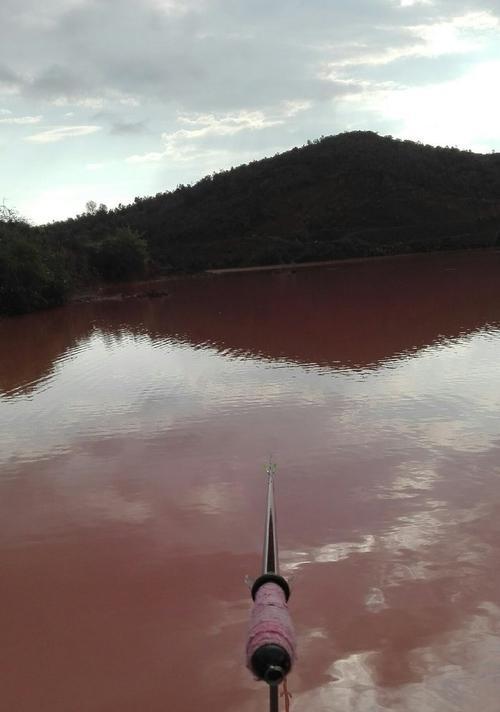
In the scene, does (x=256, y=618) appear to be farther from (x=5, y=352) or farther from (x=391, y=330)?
(x=5, y=352)

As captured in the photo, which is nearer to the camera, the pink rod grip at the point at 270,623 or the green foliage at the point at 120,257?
the pink rod grip at the point at 270,623

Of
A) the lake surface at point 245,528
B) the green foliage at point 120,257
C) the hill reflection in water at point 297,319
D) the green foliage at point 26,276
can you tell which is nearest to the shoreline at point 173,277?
the green foliage at point 120,257

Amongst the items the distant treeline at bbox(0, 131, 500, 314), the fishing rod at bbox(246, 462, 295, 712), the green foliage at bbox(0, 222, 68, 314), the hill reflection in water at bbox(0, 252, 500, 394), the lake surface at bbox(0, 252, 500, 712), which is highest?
the distant treeline at bbox(0, 131, 500, 314)

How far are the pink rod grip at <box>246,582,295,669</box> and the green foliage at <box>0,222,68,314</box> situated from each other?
95.0ft

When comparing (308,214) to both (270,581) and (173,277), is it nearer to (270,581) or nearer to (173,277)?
(173,277)

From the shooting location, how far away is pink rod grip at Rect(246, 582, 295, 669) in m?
2.37

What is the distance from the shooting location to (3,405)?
40.3ft

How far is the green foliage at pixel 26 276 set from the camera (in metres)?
29.2

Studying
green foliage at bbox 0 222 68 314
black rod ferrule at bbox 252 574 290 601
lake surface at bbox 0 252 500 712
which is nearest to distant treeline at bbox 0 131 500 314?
green foliage at bbox 0 222 68 314

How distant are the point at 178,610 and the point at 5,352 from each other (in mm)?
15770

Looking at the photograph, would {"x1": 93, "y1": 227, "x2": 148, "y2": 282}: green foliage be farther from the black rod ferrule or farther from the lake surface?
the black rod ferrule

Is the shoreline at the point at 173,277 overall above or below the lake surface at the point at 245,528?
above

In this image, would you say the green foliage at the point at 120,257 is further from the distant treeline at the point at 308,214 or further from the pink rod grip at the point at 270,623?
the pink rod grip at the point at 270,623

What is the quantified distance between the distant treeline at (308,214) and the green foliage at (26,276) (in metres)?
9.88
